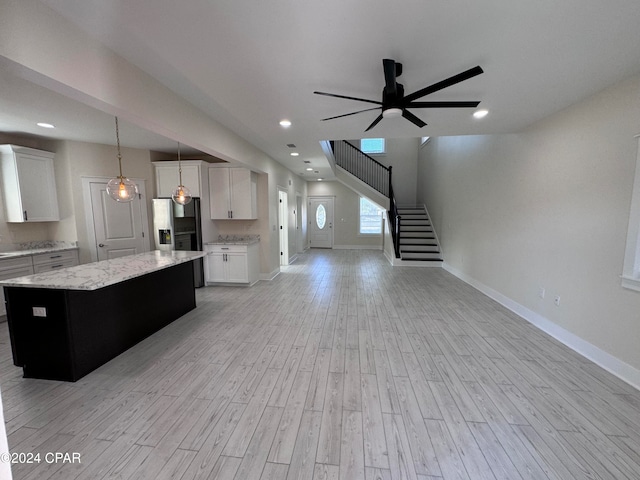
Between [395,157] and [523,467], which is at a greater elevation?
[395,157]

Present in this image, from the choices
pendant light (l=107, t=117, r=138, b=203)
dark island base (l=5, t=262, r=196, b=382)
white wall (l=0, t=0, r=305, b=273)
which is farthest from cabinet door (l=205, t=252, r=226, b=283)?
white wall (l=0, t=0, r=305, b=273)

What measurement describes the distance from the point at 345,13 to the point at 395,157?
8756 mm

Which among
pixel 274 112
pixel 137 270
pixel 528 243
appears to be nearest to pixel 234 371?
pixel 137 270

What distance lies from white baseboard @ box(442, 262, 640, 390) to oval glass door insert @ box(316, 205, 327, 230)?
21.7ft

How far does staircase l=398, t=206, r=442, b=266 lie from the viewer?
23.1ft

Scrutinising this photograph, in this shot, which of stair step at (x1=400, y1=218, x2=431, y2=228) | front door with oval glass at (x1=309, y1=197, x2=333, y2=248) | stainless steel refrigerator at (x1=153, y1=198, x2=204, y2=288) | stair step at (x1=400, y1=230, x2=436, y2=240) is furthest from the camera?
front door with oval glass at (x1=309, y1=197, x2=333, y2=248)

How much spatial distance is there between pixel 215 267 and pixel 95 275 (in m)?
2.74

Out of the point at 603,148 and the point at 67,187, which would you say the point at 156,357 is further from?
the point at 603,148

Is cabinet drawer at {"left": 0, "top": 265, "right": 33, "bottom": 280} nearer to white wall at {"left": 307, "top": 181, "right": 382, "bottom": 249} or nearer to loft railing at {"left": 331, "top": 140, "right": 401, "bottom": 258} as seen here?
loft railing at {"left": 331, "top": 140, "right": 401, "bottom": 258}

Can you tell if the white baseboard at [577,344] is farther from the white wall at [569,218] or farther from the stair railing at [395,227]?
the stair railing at [395,227]

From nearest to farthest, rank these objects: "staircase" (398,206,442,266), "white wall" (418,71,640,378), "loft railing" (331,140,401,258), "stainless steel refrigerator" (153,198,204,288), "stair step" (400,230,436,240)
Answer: "white wall" (418,71,640,378) < "stainless steel refrigerator" (153,198,204,288) < "staircase" (398,206,442,266) < "stair step" (400,230,436,240) < "loft railing" (331,140,401,258)

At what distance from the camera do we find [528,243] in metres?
3.62

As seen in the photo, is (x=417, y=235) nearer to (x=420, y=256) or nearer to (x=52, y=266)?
(x=420, y=256)

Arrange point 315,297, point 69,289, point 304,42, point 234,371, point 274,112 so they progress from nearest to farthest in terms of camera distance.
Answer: point 304,42 → point 69,289 → point 234,371 → point 274,112 → point 315,297
